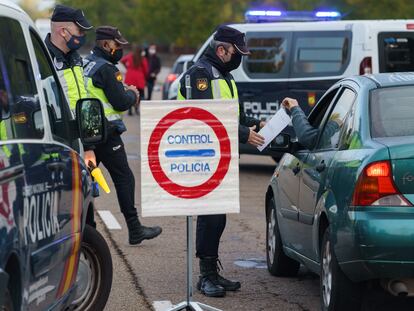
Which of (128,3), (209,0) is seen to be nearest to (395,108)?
(209,0)

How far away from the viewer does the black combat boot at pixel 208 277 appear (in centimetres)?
816

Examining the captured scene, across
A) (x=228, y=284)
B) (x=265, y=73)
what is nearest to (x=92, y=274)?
(x=228, y=284)

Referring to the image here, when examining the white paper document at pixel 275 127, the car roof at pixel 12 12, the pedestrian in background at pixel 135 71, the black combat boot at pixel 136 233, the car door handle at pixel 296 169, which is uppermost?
the car roof at pixel 12 12

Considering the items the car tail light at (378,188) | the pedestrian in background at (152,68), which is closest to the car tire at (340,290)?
the car tail light at (378,188)

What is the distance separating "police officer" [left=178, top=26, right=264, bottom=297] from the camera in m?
8.21

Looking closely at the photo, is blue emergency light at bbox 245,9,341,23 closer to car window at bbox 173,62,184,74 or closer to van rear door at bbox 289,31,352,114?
van rear door at bbox 289,31,352,114

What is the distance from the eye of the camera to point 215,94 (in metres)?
8.34

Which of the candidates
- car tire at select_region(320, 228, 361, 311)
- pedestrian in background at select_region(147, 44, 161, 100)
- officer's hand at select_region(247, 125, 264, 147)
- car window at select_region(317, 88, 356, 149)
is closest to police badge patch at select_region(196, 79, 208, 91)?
officer's hand at select_region(247, 125, 264, 147)

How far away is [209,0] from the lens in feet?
229

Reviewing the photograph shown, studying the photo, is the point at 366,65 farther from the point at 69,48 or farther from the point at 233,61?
the point at 233,61

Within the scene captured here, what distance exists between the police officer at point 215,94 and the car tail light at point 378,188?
1.90 meters

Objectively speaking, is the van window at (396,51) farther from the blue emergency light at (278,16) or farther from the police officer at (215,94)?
the police officer at (215,94)

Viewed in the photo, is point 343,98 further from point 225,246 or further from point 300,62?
point 300,62

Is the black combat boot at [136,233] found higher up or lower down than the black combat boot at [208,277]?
lower down
